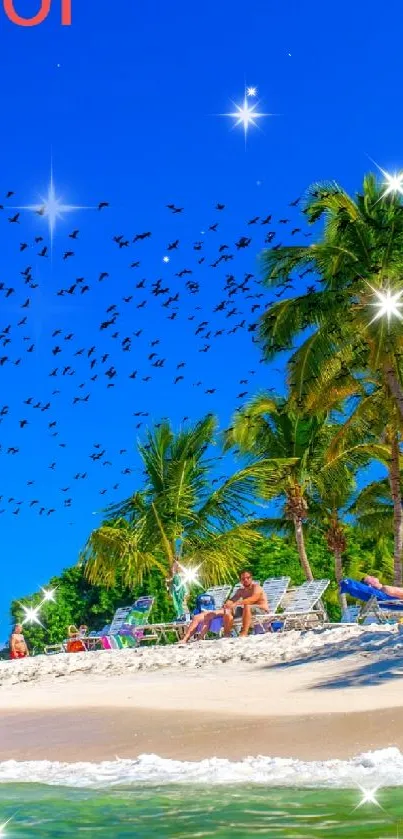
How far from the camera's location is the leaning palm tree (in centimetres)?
1939

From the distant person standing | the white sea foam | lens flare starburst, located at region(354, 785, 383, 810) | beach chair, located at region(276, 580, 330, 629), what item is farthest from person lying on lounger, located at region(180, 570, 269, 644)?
lens flare starburst, located at region(354, 785, 383, 810)

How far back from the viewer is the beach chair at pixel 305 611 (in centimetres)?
1736

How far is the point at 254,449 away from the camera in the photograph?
30031mm

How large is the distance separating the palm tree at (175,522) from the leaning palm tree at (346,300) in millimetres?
3918

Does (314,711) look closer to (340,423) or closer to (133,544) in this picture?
(133,544)

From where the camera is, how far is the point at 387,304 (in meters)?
19.4

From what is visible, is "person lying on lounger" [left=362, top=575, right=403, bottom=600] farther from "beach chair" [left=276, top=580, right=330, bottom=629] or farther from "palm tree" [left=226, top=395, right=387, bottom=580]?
"palm tree" [left=226, top=395, right=387, bottom=580]

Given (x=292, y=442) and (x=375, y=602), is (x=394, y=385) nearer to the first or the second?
(x=375, y=602)

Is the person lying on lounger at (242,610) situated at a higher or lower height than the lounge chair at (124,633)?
lower

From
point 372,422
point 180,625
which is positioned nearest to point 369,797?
point 180,625

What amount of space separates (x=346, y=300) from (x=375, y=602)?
656 cm

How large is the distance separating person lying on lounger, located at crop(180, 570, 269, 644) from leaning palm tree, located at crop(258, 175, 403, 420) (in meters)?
4.19

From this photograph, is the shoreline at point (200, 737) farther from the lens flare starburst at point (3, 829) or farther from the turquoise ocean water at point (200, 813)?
the lens flare starburst at point (3, 829)

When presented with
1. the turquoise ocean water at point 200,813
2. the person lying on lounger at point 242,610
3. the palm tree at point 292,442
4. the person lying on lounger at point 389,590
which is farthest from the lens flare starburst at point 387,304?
the turquoise ocean water at point 200,813
